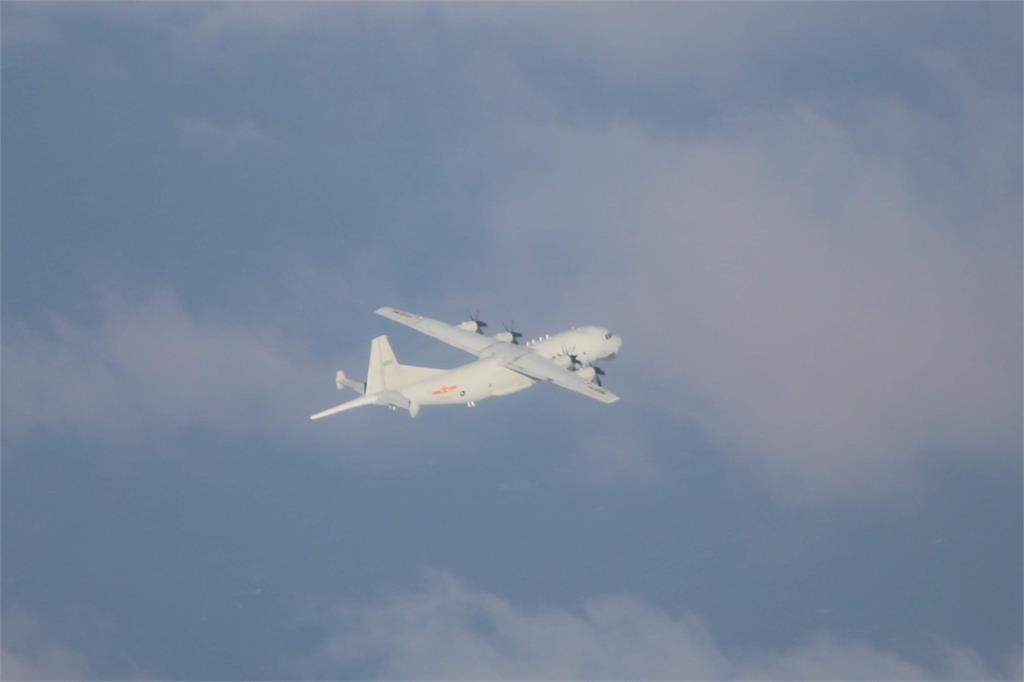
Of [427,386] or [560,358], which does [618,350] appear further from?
[427,386]

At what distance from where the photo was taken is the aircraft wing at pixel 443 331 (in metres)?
184

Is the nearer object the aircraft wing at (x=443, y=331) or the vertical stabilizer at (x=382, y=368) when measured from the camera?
the vertical stabilizer at (x=382, y=368)

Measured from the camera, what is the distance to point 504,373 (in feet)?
584

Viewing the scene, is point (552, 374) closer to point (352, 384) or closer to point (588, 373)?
point (588, 373)

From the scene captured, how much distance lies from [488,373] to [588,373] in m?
9.33

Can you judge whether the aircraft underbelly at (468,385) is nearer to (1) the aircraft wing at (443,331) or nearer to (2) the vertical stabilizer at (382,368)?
(2) the vertical stabilizer at (382,368)

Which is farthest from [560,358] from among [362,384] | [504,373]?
[362,384]

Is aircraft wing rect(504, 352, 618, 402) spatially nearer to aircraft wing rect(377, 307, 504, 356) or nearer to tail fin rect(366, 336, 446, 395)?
aircraft wing rect(377, 307, 504, 356)

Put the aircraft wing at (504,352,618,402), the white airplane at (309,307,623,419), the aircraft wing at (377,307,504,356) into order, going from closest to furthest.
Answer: the aircraft wing at (504,352,618,402) → the white airplane at (309,307,623,419) → the aircraft wing at (377,307,504,356)

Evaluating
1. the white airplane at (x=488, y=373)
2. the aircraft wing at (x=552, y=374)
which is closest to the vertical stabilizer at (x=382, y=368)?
the white airplane at (x=488, y=373)

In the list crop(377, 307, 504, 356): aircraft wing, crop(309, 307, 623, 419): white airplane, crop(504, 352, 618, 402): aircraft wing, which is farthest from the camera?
crop(377, 307, 504, 356): aircraft wing

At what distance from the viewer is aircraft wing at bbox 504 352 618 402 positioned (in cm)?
17162

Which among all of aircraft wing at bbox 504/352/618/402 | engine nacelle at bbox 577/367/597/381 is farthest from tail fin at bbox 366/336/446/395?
engine nacelle at bbox 577/367/597/381

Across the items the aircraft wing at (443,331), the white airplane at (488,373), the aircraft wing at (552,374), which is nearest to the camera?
the aircraft wing at (552,374)
